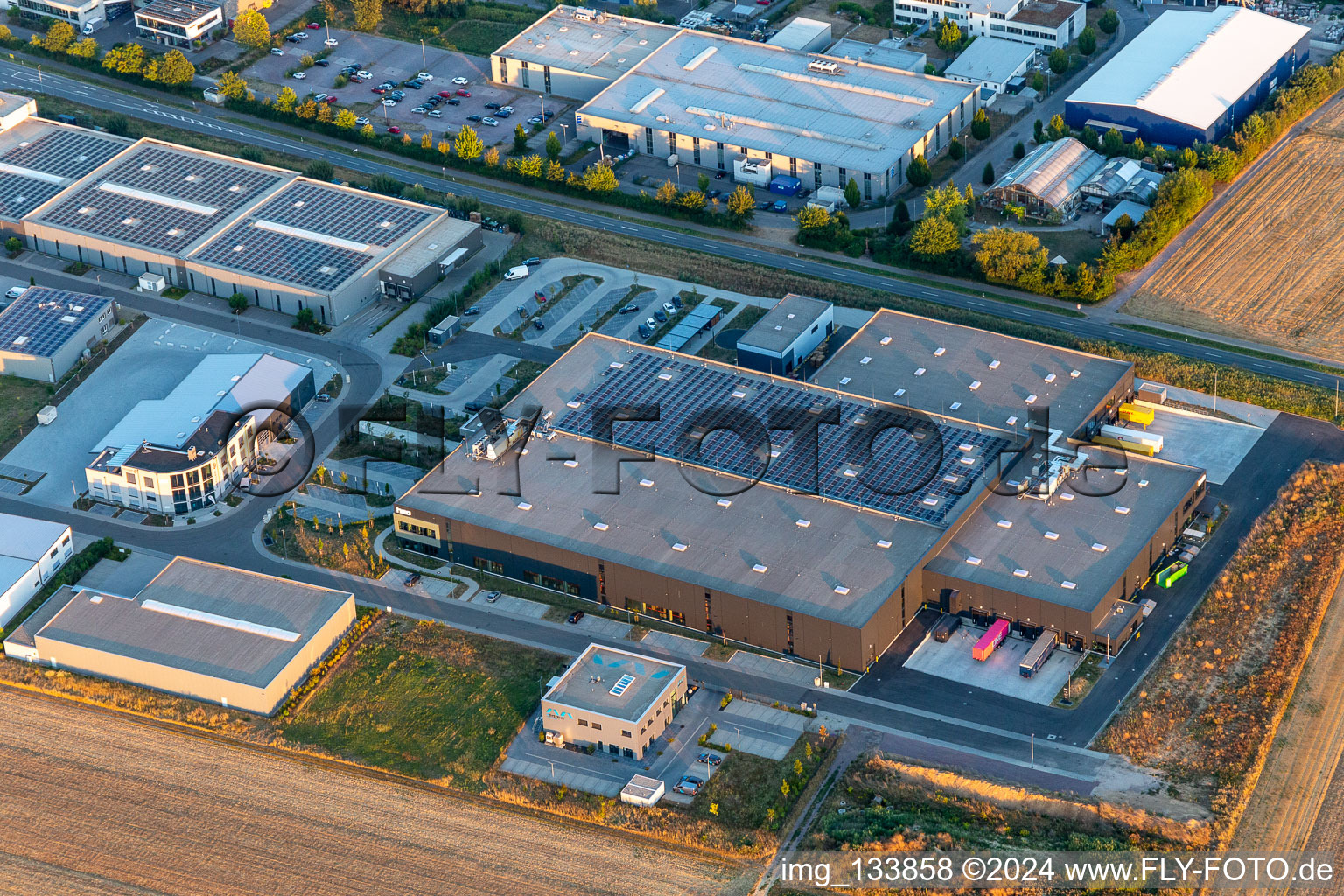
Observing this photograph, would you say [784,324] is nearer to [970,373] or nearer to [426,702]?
[970,373]

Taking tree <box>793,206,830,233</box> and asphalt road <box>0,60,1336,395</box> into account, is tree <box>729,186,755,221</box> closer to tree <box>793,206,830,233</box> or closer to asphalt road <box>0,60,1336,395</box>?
asphalt road <box>0,60,1336,395</box>

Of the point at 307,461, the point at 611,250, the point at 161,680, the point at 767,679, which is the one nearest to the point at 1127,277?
the point at 611,250

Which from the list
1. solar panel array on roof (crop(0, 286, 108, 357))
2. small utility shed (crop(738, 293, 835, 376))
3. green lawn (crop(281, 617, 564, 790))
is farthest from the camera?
solar panel array on roof (crop(0, 286, 108, 357))

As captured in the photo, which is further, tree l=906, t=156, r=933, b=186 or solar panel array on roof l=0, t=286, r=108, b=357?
tree l=906, t=156, r=933, b=186

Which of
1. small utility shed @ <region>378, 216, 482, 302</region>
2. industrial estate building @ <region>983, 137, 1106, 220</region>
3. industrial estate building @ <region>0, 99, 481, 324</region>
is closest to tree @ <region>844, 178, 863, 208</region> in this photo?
industrial estate building @ <region>983, 137, 1106, 220</region>

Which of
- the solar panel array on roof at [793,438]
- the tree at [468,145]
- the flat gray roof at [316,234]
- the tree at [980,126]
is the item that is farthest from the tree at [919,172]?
the flat gray roof at [316,234]

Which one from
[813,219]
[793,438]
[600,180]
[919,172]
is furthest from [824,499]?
[600,180]

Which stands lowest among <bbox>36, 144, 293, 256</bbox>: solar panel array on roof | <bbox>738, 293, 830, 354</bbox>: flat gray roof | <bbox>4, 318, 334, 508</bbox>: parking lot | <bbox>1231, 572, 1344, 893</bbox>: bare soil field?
<bbox>1231, 572, 1344, 893</bbox>: bare soil field
